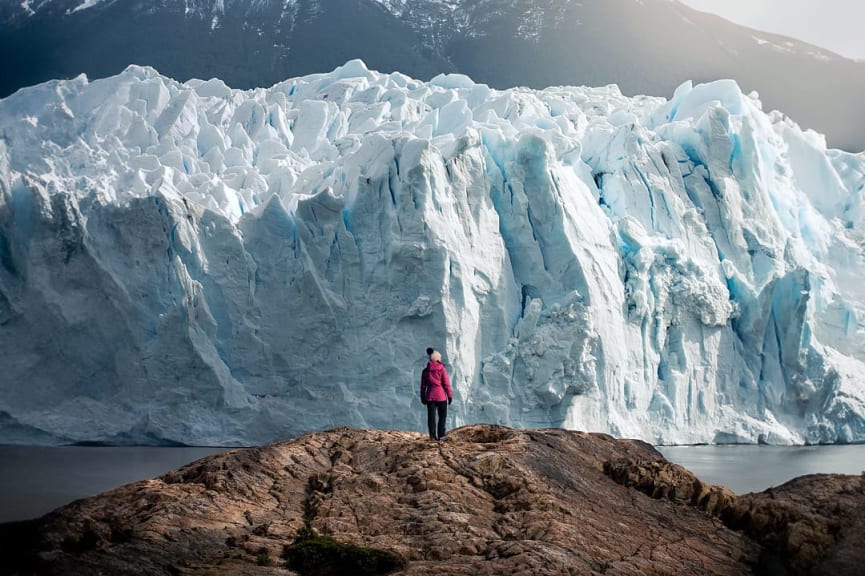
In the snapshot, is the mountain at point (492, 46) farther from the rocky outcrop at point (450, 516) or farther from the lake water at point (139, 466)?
the rocky outcrop at point (450, 516)

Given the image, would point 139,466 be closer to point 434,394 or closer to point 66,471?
point 66,471

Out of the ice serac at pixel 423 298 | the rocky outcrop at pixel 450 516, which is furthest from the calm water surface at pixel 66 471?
the rocky outcrop at pixel 450 516

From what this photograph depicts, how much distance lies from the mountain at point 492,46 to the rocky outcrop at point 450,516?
2759cm

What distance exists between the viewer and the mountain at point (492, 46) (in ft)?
106

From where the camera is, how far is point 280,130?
907 inches

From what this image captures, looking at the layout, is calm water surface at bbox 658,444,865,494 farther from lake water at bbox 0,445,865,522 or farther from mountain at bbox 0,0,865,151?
mountain at bbox 0,0,865,151

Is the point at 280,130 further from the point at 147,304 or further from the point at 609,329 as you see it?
the point at 609,329

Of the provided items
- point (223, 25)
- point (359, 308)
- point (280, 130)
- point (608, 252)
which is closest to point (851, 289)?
point (608, 252)

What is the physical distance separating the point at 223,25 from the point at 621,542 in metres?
32.4

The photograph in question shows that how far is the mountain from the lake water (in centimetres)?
1772

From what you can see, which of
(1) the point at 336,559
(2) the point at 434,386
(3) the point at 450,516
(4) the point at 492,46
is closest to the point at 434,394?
(2) the point at 434,386

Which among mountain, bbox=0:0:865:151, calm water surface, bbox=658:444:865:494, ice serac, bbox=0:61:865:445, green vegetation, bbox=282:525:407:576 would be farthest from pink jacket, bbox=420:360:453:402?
mountain, bbox=0:0:865:151

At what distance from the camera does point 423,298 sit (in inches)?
605

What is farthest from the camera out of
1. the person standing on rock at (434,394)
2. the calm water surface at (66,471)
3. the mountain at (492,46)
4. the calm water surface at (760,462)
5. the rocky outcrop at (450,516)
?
the mountain at (492,46)
